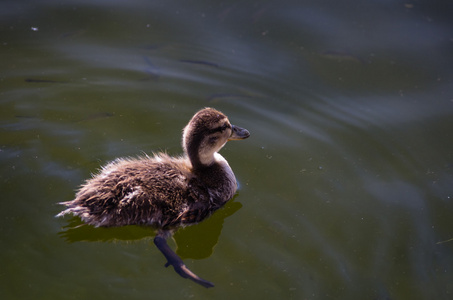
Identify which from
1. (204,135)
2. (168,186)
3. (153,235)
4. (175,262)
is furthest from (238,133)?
(175,262)

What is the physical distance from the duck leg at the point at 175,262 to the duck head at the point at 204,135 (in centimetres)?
75

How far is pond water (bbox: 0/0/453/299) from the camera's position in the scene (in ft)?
12.0

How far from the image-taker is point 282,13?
6.43 metres

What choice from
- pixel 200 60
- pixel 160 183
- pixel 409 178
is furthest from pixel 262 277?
pixel 200 60

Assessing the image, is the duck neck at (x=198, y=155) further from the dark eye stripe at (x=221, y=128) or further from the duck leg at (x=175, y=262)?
the duck leg at (x=175, y=262)

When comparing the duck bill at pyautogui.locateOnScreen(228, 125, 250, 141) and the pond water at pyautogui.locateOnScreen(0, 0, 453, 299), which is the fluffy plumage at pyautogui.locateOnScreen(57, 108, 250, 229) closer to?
the duck bill at pyautogui.locateOnScreen(228, 125, 250, 141)

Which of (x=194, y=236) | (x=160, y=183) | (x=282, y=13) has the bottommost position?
(x=194, y=236)

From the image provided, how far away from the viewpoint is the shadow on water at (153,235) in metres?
3.82

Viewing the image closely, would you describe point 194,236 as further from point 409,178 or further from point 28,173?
point 409,178

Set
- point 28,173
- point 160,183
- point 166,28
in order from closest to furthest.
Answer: point 160,183 < point 28,173 < point 166,28

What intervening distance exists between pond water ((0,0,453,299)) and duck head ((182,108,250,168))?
0.41 metres

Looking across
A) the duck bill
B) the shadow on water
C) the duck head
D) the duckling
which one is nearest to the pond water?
the shadow on water

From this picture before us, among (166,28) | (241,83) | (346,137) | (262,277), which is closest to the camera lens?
(262,277)

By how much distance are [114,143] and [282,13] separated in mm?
2879
